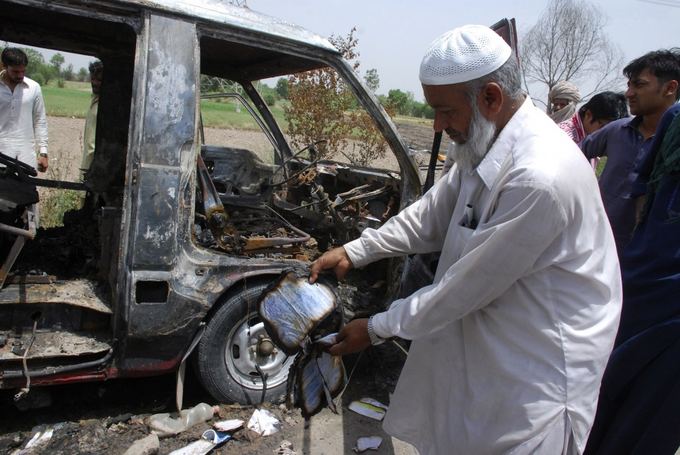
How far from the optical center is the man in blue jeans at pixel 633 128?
A: 2.90 m

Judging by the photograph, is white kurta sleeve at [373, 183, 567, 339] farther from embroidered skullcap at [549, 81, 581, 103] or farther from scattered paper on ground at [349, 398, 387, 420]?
embroidered skullcap at [549, 81, 581, 103]

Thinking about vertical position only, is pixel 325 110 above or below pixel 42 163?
above

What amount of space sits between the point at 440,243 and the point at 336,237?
1.78 m

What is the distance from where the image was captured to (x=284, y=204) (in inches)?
158

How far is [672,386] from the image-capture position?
202 cm

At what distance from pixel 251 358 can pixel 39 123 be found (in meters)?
3.89

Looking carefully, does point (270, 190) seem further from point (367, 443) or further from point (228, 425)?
point (367, 443)

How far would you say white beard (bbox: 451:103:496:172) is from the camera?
4.87 ft

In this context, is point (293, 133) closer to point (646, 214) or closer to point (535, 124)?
point (646, 214)

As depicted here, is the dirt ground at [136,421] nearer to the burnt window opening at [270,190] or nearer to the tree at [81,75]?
the burnt window opening at [270,190]

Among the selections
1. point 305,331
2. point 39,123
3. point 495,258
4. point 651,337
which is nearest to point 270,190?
point 305,331

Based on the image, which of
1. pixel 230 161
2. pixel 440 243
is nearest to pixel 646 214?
pixel 440 243

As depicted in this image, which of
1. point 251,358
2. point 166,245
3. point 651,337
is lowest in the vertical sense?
point 251,358

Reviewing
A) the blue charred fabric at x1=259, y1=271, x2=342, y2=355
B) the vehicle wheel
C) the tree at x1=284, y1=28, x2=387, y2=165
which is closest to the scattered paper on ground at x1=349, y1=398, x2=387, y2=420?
the vehicle wheel
